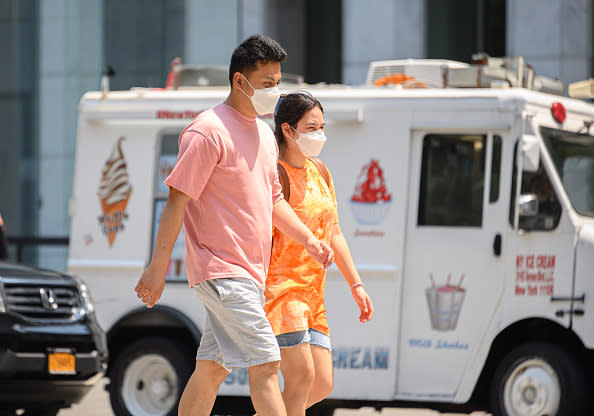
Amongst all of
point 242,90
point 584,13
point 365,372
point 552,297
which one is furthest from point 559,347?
point 584,13

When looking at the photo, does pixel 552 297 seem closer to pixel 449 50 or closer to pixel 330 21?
pixel 449 50

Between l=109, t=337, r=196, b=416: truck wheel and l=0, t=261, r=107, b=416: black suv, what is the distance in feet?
1.70

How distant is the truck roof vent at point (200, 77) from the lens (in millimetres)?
9422

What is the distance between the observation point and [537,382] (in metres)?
7.84

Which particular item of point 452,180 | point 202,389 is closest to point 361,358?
point 452,180

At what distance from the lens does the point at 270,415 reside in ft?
15.1

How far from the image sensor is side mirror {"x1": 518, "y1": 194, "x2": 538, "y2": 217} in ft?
26.1

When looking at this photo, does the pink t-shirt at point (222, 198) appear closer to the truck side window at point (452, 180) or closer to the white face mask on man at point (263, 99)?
the white face mask on man at point (263, 99)

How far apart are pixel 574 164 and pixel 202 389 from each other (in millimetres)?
4545

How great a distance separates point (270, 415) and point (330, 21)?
16172 millimetres

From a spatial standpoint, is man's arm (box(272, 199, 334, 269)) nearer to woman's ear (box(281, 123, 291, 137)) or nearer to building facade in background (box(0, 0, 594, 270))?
woman's ear (box(281, 123, 291, 137))

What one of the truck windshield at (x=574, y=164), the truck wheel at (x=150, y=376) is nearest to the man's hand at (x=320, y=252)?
the truck windshield at (x=574, y=164)

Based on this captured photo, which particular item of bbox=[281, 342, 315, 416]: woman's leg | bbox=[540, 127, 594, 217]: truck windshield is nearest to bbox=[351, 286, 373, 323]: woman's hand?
bbox=[281, 342, 315, 416]: woman's leg

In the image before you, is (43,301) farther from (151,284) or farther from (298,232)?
(151,284)
